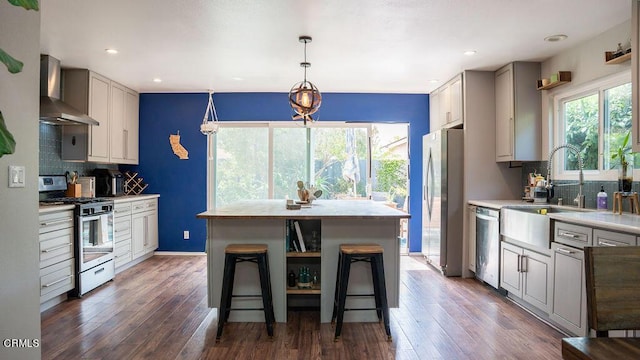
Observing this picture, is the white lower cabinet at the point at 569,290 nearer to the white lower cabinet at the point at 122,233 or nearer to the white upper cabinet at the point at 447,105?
the white upper cabinet at the point at 447,105

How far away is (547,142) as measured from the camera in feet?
13.6

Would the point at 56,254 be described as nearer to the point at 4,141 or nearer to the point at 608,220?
the point at 4,141

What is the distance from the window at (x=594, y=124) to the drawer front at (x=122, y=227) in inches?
193

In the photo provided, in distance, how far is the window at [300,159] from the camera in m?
5.91

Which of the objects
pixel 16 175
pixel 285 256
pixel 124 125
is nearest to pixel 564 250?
pixel 285 256

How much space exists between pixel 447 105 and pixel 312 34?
2512mm

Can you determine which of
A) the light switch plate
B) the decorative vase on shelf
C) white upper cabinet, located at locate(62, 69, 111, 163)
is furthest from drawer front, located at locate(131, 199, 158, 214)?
the decorative vase on shelf

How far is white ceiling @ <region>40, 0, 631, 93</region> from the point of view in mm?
2857

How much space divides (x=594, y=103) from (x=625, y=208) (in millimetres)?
1036

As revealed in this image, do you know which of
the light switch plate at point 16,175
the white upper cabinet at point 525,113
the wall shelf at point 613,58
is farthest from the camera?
the white upper cabinet at point 525,113

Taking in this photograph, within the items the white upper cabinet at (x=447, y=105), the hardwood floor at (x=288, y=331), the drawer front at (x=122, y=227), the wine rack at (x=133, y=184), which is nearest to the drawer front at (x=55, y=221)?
the hardwood floor at (x=288, y=331)

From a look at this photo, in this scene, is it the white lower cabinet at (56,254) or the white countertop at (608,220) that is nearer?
the white countertop at (608,220)

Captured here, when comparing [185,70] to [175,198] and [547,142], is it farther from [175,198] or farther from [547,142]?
[547,142]

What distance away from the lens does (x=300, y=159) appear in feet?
19.4
